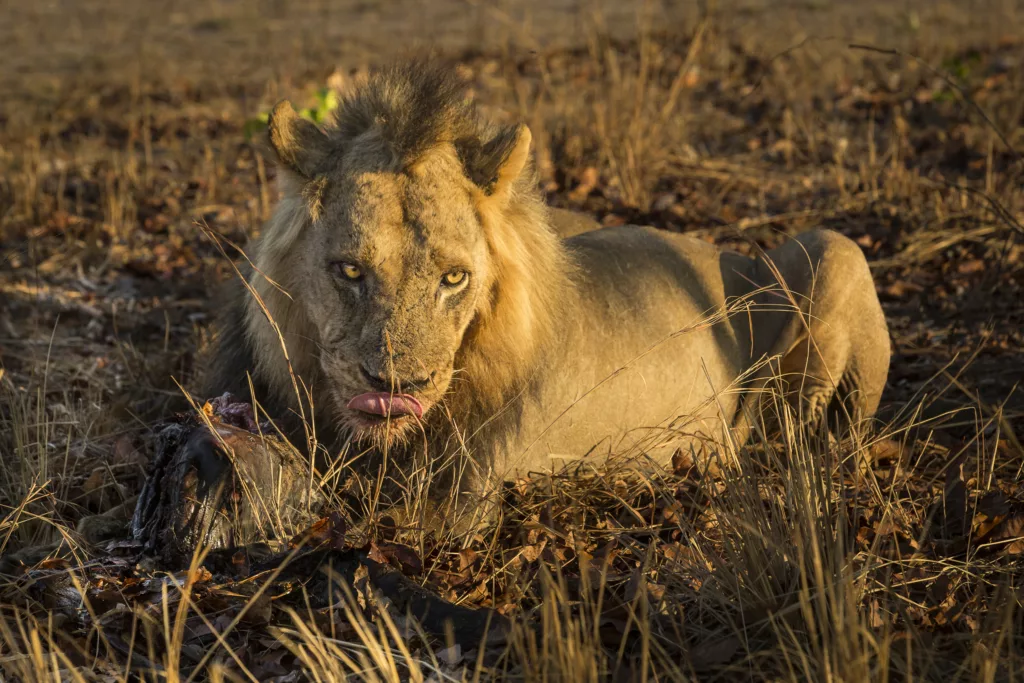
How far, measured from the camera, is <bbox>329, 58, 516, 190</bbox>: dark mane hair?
4211 mm

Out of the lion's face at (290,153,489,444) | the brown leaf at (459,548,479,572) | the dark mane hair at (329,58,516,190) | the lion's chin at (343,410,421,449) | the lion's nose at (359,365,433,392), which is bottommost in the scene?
the brown leaf at (459,548,479,572)

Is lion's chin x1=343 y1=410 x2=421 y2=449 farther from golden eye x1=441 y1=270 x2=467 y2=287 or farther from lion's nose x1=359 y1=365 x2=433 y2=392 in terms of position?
golden eye x1=441 y1=270 x2=467 y2=287

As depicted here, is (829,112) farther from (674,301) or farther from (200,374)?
(200,374)

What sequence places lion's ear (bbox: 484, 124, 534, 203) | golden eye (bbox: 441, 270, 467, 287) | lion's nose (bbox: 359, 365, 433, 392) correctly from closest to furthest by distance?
lion's nose (bbox: 359, 365, 433, 392) → golden eye (bbox: 441, 270, 467, 287) → lion's ear (bbox: 484, 124, 534, 203)

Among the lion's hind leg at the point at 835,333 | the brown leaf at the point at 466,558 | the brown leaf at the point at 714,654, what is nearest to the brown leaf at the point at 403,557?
the brown leaf at the point at 466,558

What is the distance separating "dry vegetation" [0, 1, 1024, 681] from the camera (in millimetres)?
3404

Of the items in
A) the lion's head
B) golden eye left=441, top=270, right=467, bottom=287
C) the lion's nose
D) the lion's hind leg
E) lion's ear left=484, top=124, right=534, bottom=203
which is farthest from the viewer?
the lion's hind leg

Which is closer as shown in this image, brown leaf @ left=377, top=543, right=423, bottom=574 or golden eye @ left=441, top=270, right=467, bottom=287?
brown leaf @ left=377, top=543, right=423, bottom=574

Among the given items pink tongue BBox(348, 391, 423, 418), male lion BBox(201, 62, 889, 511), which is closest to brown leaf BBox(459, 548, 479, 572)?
male lion BBox(201, 62, 889, 511)

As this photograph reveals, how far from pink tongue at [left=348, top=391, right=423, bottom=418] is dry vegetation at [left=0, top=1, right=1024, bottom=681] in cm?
46

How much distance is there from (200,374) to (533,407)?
6.62ft

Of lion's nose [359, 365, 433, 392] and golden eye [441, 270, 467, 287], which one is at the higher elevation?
golden eye [441, 270, 467, 287]

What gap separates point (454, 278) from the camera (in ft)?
13.7

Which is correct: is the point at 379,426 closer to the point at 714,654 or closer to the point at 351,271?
the point at 351,271
